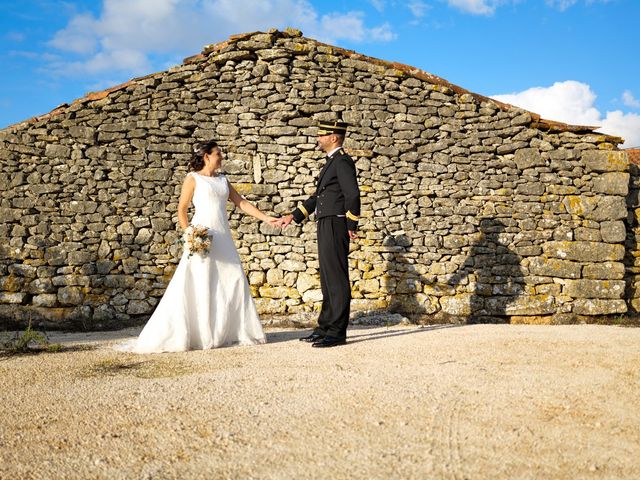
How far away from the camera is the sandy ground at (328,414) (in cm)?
218

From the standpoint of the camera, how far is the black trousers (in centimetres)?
496

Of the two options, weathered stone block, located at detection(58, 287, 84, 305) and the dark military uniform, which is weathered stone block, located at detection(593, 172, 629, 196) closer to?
the dark military uniform

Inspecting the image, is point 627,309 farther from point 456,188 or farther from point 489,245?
point 456,188

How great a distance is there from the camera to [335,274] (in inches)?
198

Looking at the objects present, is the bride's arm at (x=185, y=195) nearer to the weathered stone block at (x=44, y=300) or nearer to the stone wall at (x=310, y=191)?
the stone wall at (x=310, y=191)

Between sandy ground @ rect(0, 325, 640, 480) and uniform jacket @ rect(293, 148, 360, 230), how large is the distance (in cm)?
129

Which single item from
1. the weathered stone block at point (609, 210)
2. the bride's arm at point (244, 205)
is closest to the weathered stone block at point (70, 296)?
the bride's arm at point (244, 205)

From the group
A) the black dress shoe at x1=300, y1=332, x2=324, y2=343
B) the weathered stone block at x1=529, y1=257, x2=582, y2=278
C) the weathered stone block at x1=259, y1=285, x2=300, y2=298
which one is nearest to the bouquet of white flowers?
the black dress shoe at x1=300, y1=332, x2=324, y2=343

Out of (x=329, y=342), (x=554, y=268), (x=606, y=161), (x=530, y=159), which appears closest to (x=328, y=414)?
(x=329, y=342)

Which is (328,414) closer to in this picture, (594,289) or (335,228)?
(335,228)

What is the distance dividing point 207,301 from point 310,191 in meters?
3.65

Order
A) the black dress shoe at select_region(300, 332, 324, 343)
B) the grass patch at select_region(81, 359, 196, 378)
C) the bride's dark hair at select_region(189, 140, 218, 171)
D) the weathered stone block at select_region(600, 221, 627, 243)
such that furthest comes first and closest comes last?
the weathered stone block at select_region(600, 221, 627, 243)
the bride's dark hair at select_region(189, 140, 218, 171)
the black dress shoe at select_region(300, 332, 324, 343)
the grass patch at select_region(81, 359, 196, 378)

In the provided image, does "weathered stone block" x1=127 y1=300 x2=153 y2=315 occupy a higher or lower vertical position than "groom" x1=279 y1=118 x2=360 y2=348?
lower

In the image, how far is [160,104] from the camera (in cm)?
843
